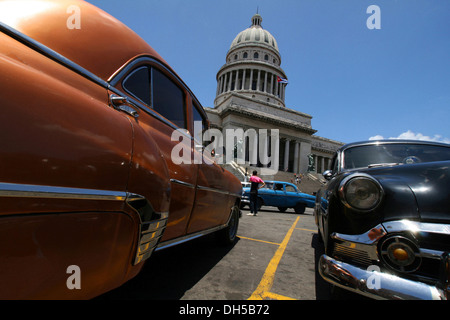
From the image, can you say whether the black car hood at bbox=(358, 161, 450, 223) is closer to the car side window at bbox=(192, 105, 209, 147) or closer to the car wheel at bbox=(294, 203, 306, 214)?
the car side window at bbox=(192, 105, 209, 147)

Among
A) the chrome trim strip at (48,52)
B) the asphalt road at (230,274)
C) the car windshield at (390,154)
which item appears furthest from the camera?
the car windshield at (390,154)

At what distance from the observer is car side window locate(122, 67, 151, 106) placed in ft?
5.69

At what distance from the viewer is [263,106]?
41500 millimetres

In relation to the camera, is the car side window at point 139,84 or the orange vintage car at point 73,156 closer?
the orange vintage car at point 73,156

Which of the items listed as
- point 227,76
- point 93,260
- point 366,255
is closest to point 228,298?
point 366,255

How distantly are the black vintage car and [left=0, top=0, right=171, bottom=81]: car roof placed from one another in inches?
75.5

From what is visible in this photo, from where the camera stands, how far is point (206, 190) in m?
2.63

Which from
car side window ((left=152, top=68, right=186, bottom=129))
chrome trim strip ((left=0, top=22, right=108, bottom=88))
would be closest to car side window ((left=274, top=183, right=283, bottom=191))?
car side window ((left=152, top=68, right=186, bottom=129))

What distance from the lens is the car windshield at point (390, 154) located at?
3074mm

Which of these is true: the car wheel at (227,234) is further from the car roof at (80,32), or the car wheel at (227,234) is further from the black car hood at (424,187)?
the car roof at (80,32)

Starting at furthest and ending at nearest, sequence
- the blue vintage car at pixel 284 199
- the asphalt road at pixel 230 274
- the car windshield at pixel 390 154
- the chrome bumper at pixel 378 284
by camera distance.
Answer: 1. the blue vintage car at pixel 284 199
2. the car windshield at pixel 390 154
3. the asphalt road at pixel 230 274
4. the chrome bumper at pixel 378 284

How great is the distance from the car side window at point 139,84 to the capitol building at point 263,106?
29354 mm

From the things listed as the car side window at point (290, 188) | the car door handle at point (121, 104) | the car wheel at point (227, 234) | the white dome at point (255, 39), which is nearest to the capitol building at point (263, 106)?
the white dome at point (255, 39)

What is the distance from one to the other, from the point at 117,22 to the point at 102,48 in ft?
1.22
